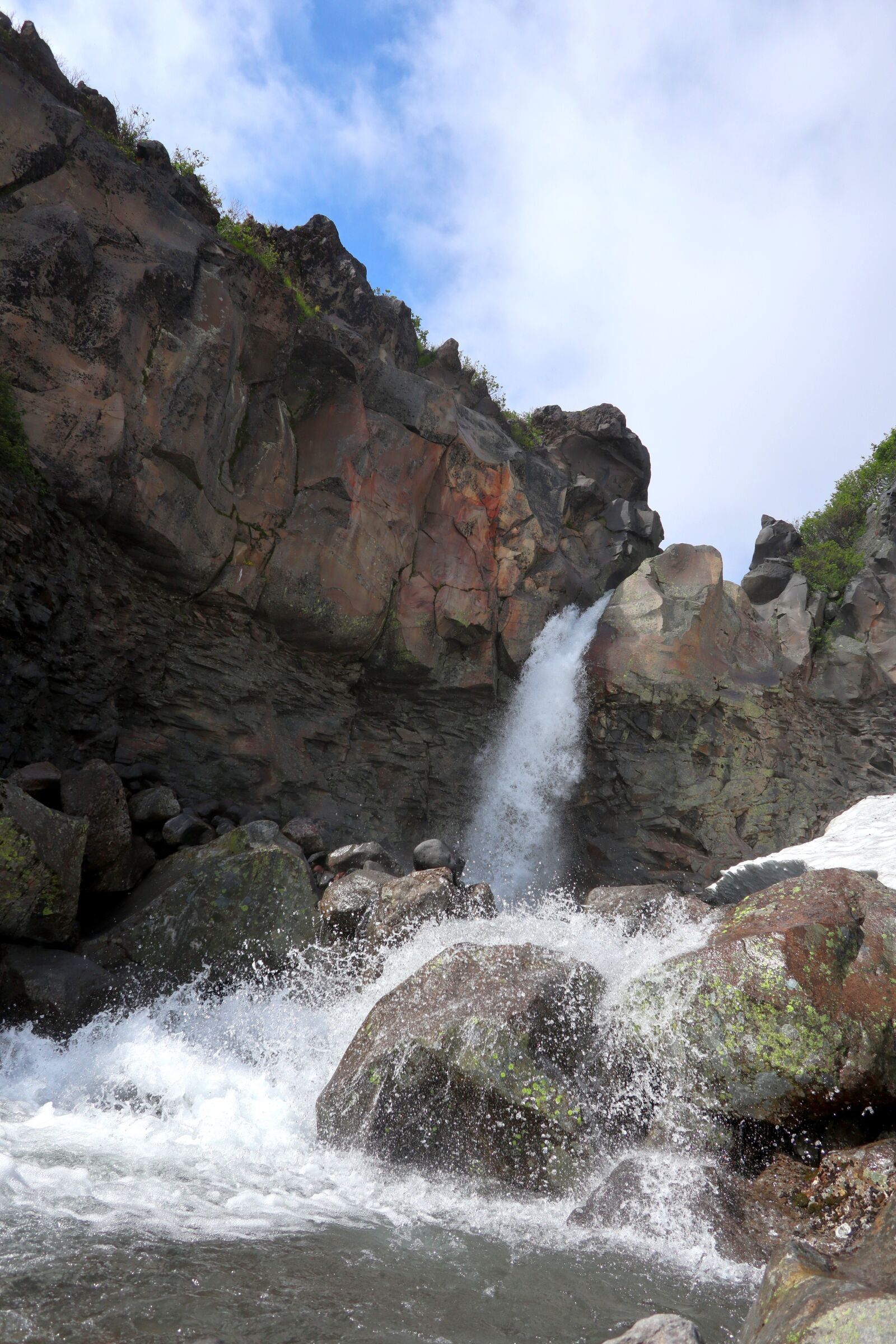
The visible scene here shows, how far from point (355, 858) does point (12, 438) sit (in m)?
7.93

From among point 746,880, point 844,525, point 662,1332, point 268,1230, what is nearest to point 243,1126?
point 268,1230

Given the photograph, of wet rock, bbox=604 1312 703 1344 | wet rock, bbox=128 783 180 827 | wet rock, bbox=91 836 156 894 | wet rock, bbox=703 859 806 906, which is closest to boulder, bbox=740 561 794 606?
wet rock, bbox=703 859 806 906

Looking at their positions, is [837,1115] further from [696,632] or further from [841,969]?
[696,632]

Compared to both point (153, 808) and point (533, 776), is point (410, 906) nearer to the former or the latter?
point (153, 808)

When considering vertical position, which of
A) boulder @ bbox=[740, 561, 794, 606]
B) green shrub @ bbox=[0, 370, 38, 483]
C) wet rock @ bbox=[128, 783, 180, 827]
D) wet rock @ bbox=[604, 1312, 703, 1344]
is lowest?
wet rock @ bbox=[604, 1312, 703, 1344]

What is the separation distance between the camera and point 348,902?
33.9 feet

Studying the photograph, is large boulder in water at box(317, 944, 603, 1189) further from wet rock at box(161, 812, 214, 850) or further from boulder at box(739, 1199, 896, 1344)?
wet rock at box(161, 812, 214, 850)

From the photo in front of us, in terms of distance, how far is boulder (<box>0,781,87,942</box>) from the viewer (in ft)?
27.7

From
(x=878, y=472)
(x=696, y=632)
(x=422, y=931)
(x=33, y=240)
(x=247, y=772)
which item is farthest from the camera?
(x=878, y=472)

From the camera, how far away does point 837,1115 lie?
5.39 metres

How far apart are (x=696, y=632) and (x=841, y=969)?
14270mm

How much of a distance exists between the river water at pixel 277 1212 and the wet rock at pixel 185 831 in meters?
2.60

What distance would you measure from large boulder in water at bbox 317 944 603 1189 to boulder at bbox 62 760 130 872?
4833mm

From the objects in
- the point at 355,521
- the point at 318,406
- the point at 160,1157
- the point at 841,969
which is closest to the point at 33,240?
the point at 318,406
